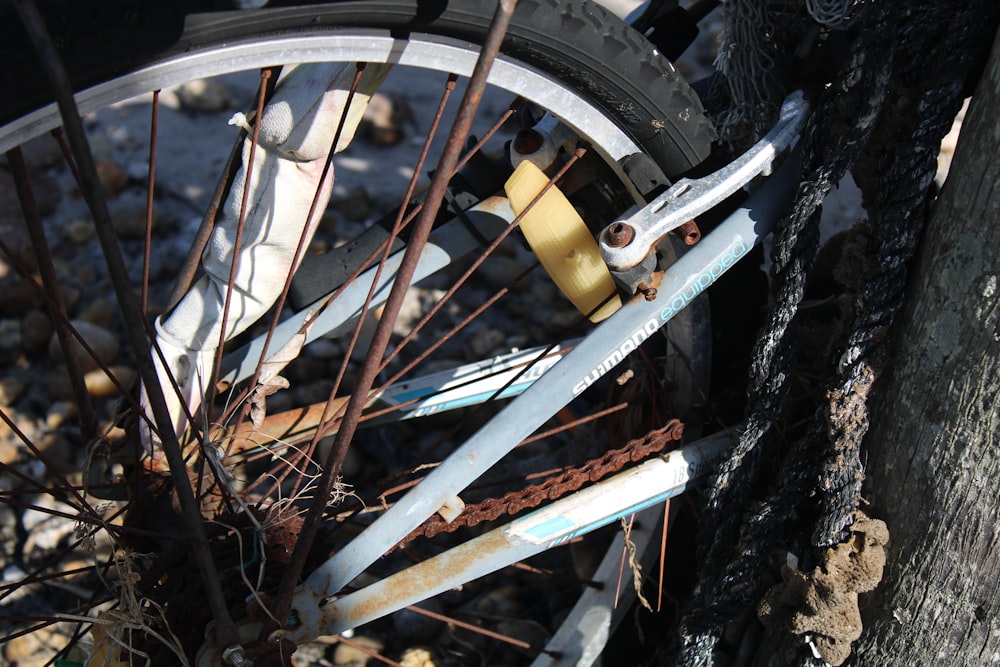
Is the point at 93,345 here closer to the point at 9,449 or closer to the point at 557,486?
the point at 9,449

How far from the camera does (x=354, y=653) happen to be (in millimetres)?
1980

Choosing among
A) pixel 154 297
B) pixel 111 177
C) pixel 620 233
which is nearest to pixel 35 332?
A: pixel 154 297

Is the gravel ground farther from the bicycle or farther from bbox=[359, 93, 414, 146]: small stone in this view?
the bicycle

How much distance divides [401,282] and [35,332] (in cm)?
170

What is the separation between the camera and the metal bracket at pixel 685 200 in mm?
1373

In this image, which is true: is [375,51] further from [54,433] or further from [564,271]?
[54,433]

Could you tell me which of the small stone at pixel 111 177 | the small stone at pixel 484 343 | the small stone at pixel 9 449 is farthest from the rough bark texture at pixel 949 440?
the small stone at pixel 111 177

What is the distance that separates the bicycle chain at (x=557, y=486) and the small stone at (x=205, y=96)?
217 cm

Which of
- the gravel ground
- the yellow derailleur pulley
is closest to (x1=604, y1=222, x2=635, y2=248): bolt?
the yellow derailleur pulley

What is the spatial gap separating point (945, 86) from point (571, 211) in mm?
541

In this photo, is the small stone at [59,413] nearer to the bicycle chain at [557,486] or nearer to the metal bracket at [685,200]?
the bicycle chain at [557,486]

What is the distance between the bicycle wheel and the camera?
129 centimetres

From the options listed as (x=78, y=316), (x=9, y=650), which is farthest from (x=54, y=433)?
(x=9, y=650)

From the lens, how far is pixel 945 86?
1.26m
